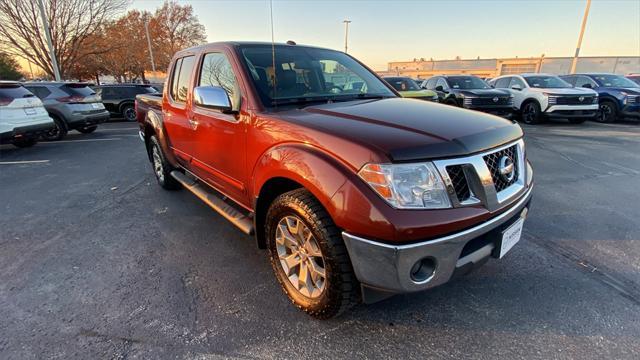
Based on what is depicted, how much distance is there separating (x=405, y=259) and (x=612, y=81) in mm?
15441

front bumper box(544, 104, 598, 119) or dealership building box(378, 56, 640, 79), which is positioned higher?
dealership building box(378, 56, 640, 79)

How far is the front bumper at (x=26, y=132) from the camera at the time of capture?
24.3 ft

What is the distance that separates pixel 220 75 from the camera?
3016 millimetres

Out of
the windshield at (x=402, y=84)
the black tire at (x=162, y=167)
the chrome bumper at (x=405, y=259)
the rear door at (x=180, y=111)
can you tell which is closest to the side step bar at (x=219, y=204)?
the rear door at (x=180, y=111)

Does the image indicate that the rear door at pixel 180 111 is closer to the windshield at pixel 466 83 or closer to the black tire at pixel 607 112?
the windshield at pixel 466 83

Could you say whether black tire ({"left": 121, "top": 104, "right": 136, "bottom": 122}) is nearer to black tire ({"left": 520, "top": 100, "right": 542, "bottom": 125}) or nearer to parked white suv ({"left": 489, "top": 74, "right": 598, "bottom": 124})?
parked white suv ({"left": 489, "top": 74, "right": 598, "bottom": 124})

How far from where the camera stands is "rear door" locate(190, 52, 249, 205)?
8.88 feet

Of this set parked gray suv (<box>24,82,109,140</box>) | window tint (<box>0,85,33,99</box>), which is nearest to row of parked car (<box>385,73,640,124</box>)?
parked gray suv (<box>24,82,109,140</box>)

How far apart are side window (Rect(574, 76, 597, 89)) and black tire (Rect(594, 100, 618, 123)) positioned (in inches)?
32.8

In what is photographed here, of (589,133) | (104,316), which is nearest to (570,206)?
(104,316)

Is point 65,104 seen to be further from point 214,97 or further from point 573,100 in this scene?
point 573,100

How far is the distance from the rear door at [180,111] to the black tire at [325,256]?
1.91 metres

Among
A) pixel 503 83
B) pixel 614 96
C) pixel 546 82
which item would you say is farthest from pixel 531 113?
pixel 614 96

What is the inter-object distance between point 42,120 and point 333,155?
9388 millimetres
